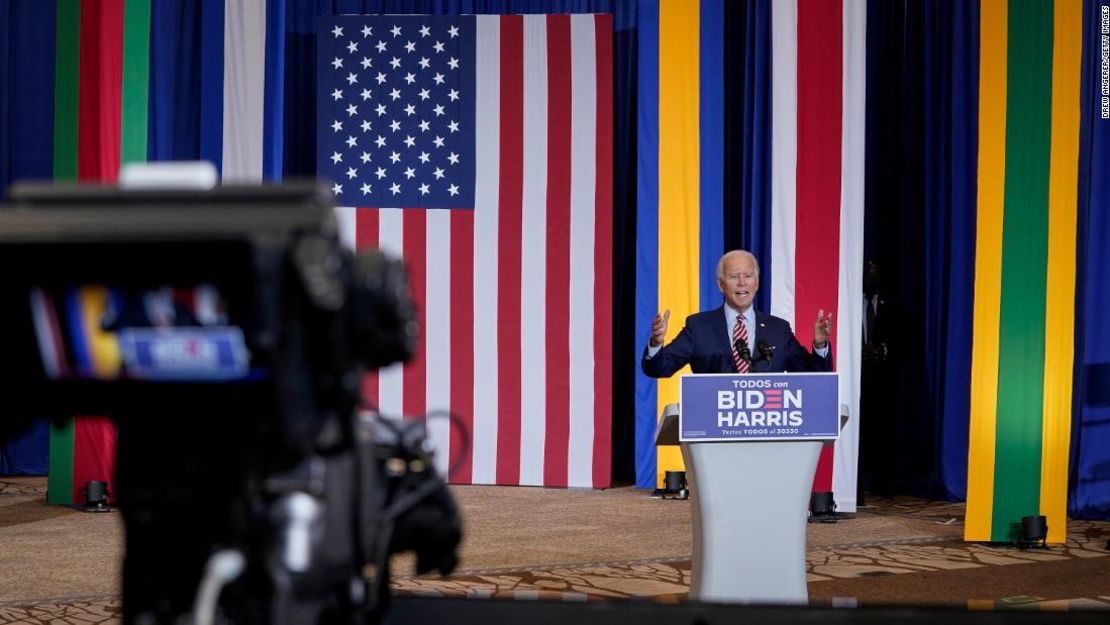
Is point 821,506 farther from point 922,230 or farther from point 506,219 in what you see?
point 506,219

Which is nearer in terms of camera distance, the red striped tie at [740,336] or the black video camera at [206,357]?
the black video camera at [206,357]

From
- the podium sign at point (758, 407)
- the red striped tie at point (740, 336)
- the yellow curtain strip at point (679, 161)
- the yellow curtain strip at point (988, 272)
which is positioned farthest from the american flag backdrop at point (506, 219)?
the podium sign at point (758, 407)

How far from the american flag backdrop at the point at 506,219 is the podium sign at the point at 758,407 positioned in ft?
14.4

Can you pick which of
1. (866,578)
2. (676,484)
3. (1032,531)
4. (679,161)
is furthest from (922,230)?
(866,578)

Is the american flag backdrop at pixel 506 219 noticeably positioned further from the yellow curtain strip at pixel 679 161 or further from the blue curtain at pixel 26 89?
the blue curtain at pixel 26 89

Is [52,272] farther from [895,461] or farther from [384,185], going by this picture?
[895,461]

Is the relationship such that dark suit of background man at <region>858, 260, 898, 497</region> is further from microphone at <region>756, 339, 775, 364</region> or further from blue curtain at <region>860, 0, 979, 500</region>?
microphone at <region>756, 339, 775, 364</region>

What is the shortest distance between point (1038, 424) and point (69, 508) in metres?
4.95

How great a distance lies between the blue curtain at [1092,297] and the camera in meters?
6.92

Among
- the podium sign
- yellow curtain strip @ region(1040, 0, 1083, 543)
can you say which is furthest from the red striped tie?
yellow curtain strip @ region(1040, 0, 1083, 543)

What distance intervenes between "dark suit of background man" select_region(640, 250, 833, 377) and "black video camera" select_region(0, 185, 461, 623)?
10.8 ft

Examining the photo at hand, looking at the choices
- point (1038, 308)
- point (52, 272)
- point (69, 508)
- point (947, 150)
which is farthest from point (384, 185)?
point (52, 272)

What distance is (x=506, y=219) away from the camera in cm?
812

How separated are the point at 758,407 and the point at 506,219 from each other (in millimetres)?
4570
